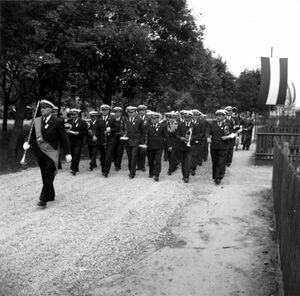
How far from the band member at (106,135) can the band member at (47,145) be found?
134 inches

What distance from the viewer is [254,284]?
4.92m

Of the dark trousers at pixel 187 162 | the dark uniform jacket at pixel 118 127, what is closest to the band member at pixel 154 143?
the dark trousers at pixel 187 162

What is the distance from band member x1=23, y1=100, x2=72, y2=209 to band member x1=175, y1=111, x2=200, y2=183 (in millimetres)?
3910

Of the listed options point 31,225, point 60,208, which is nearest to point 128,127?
point 60,208

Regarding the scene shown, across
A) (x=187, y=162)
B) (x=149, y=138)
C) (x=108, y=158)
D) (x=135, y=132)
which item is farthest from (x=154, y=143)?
(x=108, y=158)

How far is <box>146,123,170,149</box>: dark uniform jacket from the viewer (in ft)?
38.8

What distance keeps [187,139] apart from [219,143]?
85 cm

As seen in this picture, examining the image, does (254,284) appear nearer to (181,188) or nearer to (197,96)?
(181,188)

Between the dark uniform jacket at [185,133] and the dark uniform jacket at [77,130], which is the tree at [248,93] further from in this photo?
the dark uniform jacket at [77,130]

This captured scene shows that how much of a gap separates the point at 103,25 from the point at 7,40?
3441 mm

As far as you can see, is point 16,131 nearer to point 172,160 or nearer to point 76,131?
point 76,131

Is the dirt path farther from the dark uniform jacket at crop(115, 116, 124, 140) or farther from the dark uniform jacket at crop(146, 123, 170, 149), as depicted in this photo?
the dark uniform jacket at crop(115, 116, 124, 140)

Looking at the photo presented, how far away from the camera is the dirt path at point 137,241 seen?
16.0 feet

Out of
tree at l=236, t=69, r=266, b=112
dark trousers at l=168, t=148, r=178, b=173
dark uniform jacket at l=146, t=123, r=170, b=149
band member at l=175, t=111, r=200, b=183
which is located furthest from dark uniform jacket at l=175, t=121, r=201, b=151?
tree at l=236, t=69, r=266, b=112
